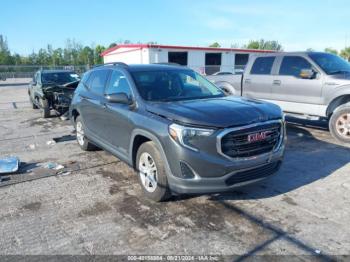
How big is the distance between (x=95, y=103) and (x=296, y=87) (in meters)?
5.10

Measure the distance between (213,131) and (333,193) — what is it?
2259 millimetres

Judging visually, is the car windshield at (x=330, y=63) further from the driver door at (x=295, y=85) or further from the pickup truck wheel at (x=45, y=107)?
the pickup truck wheel at (x=45, y=107)

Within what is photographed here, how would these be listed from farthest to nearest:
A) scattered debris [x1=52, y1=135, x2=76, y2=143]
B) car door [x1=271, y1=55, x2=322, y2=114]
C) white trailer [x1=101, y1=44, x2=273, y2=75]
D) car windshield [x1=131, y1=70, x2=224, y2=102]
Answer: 1. white trailer [x1=101, y1=44, x2=273, y2=75]
2. scattered debris [x1=52, y1=135, x2=76, y2=143]
3. car door [x1=271, y1=55, x2=322, y2=114]
4. car windshield [x1=131, y1=70, x2=224, y2=102]

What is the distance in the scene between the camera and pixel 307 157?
630 cm

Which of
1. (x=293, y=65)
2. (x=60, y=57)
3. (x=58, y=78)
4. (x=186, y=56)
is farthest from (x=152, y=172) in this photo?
(x=60, y=57)

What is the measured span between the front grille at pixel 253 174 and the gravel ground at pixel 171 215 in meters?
0.24

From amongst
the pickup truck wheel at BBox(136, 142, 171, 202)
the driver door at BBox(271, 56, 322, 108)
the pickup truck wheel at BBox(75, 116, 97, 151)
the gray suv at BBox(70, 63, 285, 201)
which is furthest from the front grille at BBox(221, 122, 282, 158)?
the driver door at BBox(271, 56, 322, 108)

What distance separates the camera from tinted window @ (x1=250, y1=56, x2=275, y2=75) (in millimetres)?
8898

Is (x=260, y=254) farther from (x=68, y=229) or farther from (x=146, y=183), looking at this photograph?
(x=68, y=229)

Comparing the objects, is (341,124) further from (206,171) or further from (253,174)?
(206,171)

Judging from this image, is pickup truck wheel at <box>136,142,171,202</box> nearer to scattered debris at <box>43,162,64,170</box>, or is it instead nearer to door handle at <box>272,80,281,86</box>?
scattered debris at <box>43,162,64,170</box>

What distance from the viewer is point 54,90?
11695mm

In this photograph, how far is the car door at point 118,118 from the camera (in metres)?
4.80

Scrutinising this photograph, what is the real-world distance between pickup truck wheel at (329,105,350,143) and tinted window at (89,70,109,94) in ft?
17.3
